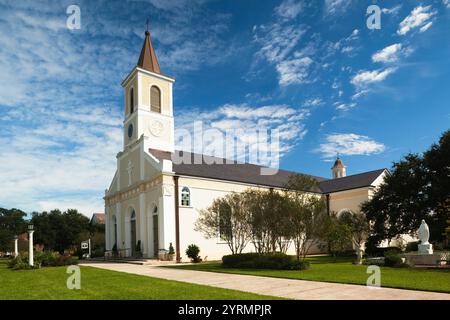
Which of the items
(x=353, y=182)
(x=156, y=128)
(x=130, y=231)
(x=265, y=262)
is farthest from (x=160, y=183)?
(x=353, y=182)

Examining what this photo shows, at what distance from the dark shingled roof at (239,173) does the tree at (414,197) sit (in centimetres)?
801

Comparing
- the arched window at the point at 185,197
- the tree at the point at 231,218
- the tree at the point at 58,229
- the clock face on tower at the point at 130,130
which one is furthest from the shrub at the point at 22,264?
the tree at the point at 58,229

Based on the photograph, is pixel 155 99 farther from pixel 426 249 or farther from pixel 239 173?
pixel 426 249

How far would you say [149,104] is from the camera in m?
35.7

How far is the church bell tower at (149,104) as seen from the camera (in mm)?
35000

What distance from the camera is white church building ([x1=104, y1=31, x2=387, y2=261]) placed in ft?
96.3

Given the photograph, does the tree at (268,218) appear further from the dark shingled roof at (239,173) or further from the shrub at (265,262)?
the dark shingled roof at (239,173)

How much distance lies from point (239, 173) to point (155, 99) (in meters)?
11.2

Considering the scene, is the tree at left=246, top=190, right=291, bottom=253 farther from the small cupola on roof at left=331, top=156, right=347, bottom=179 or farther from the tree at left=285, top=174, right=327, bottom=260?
the small cupola on roof at left=331, top=156, right=347, bottom=179

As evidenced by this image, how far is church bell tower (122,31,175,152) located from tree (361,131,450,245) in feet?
A: 64.4

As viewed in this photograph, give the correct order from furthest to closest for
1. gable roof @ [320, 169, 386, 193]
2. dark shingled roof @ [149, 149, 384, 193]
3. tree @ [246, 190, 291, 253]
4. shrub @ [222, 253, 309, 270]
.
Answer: gable roof @ [320, 169, 386, 193] → dark shingled roof @ [149, 149, 384, 193] → tree @ [246, 190, 291, 253] → shrub @ [222, 253, 309, 270]

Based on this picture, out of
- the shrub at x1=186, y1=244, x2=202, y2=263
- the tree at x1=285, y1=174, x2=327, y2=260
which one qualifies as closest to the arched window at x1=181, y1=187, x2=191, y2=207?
the shrub at x1=186, y1=244, x2=202, y2=263

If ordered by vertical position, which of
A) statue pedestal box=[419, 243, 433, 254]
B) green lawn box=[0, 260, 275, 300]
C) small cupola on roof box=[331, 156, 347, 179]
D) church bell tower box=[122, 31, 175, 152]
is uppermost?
church bell tower box=[122, 31, 175, 152]
